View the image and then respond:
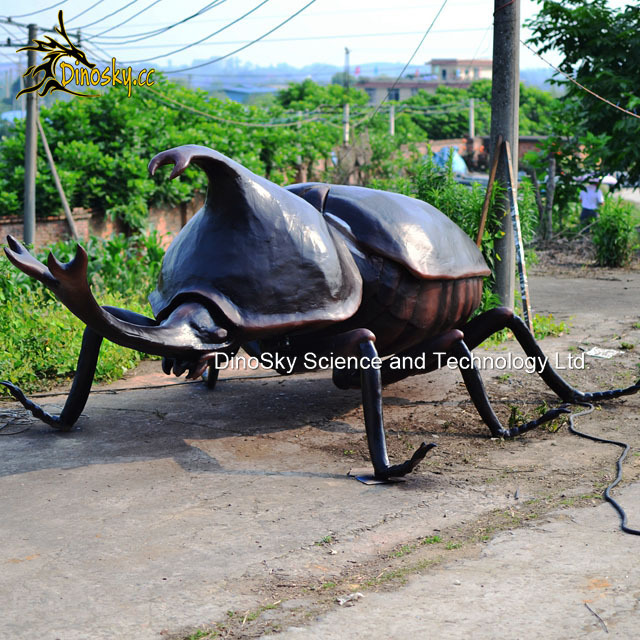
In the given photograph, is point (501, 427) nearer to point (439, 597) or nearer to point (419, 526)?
point (419, 526)

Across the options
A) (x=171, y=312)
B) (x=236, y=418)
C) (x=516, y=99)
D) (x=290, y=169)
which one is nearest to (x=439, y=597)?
(x=171, y=312)

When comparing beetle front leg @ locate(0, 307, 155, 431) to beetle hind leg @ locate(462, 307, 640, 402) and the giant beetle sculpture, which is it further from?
beetle hind leg @ locate(462, 307, 640, 402)

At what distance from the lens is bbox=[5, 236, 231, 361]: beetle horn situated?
334 centimetres

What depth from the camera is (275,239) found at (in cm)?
430

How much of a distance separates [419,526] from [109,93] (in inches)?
481

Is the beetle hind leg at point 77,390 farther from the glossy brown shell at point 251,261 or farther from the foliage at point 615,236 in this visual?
the foliage at point 615,236

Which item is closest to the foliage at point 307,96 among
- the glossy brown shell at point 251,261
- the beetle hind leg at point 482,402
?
the beetle hind leg at point 482,402

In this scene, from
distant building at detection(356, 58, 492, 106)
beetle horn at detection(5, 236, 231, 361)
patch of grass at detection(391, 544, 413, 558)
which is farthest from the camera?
distant building at detection(356, 58, 492, 106)

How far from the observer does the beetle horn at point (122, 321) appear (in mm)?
3340

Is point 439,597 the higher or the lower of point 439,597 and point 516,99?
the lower

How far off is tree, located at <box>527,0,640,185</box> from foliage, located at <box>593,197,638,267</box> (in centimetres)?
101

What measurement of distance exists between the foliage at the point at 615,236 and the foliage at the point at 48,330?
22.2 feet

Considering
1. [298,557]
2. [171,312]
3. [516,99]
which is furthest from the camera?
[516,99]

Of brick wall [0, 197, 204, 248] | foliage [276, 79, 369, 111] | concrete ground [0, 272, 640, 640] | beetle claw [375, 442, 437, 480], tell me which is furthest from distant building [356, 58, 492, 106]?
beetle claw [375, 442, 437, 480]
